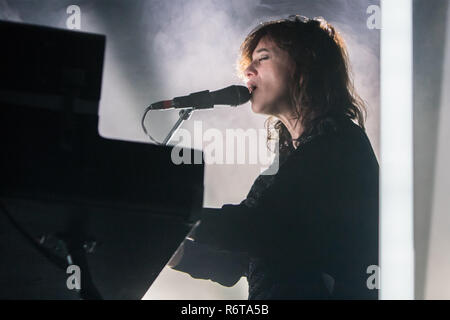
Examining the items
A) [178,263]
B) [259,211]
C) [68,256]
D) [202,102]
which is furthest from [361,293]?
[68,256]

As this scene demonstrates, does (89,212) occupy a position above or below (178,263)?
above

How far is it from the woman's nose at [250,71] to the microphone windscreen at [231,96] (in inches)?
13.9

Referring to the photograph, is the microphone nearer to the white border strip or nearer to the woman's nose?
the woman's nose

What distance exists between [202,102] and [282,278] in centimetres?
46

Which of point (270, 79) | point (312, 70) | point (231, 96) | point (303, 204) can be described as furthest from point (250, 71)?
point (303, 204)

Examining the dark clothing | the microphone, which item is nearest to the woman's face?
the dark clothing

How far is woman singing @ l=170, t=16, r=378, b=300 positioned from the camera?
4.34 ft

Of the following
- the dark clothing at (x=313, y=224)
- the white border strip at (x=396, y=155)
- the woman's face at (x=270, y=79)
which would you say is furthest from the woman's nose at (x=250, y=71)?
the white border strip at (x=396, y=155)

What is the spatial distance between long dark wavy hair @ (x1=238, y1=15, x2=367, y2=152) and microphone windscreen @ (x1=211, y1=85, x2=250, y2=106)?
0.93 feet

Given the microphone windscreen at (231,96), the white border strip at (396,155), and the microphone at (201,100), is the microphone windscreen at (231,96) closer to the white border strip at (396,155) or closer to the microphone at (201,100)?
the microphone at (201,100)

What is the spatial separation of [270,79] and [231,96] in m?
0.39

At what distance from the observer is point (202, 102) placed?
4.39ft

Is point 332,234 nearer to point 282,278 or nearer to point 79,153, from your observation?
point 282,278

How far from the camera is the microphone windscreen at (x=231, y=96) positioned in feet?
4.42
